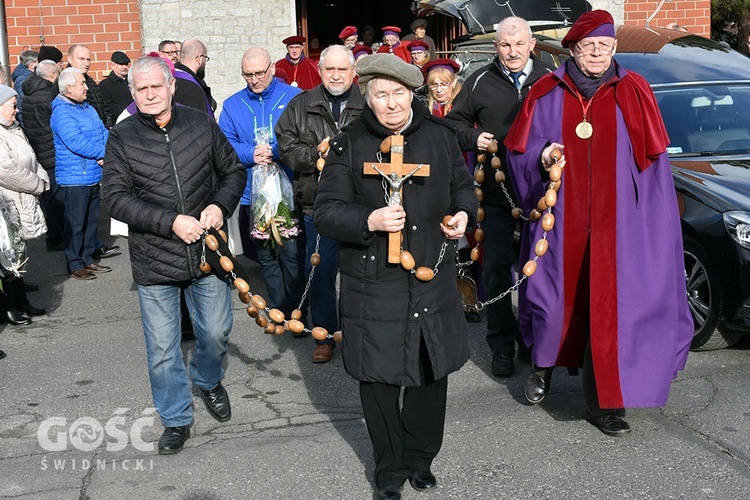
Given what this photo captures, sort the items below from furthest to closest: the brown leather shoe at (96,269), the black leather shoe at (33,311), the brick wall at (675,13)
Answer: the brick wall at (675,13)
the brown leather shoe at (96,269)
the black leather shoe at (33,311)

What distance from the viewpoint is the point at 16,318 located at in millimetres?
7742

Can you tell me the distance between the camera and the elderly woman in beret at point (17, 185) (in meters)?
7.50

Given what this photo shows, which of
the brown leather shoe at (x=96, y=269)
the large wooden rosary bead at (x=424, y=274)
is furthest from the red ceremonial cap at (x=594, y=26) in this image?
the brown leather shoe at (x=96, y=269)

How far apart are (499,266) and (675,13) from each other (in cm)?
1281

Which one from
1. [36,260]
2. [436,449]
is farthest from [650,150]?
[36,260]

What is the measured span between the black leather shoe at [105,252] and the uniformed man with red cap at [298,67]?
3.73 m

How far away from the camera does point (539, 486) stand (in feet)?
14.4

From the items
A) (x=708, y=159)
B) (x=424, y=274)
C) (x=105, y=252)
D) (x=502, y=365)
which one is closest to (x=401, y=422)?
(x=424, y=274)

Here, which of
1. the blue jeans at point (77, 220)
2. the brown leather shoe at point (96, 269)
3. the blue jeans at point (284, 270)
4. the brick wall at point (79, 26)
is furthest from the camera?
the brick wall at point (79, 26)

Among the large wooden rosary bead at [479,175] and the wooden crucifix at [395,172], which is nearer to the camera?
the wooden crucifix at [395,172]

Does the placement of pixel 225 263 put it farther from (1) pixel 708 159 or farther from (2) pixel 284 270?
(1) pixel 708 159

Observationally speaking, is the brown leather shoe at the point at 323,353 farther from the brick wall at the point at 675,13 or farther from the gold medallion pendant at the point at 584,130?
the brick wall at the point at 675,13

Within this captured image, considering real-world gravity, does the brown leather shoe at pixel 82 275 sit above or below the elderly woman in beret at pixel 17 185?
below

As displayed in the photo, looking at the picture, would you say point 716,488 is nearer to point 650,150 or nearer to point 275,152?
point 650,150
